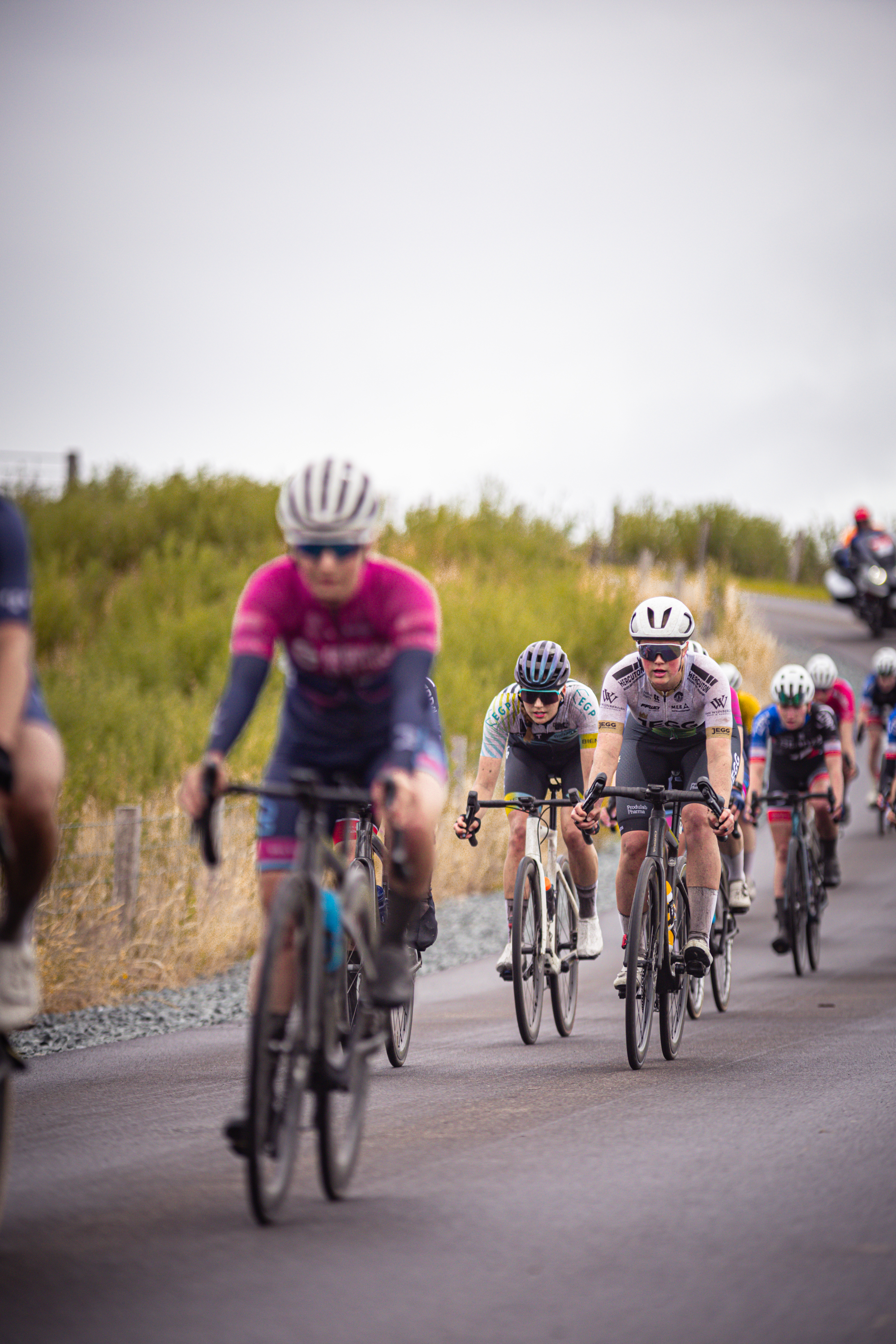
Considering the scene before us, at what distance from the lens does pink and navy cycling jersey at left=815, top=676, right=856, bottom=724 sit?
14664 mm

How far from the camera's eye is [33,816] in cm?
441

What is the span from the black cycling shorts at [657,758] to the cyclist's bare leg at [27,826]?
208 inches

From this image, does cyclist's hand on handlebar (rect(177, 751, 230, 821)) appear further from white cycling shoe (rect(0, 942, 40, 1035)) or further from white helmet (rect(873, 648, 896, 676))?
white helmet (rect(873, 648, 896, 676))

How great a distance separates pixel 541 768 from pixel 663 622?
1.65 meters

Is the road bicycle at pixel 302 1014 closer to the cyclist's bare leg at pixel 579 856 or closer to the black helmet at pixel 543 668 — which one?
the black helmet at pixel 543 668

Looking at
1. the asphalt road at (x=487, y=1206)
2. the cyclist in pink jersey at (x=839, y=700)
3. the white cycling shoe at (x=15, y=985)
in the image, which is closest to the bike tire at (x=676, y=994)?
the asphalt road at (x=487, y=1206)

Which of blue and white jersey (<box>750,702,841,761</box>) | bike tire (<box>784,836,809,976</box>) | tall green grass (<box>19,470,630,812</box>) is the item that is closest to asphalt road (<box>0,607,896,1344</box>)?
bike tire (<box>784,836,809,976</box>)

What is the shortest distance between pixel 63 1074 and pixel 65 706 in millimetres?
9650

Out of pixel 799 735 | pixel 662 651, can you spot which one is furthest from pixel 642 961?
pixel 799 735

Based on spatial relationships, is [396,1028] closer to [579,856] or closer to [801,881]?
[579,856]

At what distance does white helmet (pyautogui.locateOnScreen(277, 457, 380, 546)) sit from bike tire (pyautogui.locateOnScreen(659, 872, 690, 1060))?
394cm

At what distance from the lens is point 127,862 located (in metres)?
11.2

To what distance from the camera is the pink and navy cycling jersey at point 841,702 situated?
1466cm

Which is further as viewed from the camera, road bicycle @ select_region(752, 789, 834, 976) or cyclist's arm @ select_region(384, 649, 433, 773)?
road bicycle @ select_region(752, 789, 834, 976)
